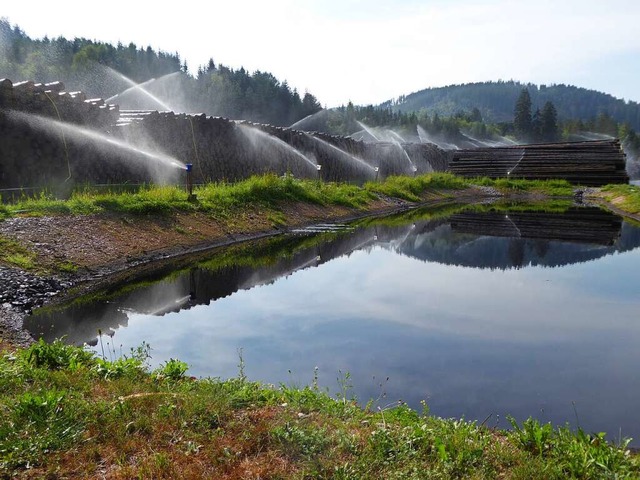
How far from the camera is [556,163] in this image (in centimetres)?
4553

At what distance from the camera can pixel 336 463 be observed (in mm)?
4023

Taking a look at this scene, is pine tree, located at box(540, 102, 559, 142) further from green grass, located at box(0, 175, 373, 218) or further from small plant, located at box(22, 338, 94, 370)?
small plant, located at box(22, 338, 94, 370)

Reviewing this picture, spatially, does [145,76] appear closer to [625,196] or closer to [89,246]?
[625,196]

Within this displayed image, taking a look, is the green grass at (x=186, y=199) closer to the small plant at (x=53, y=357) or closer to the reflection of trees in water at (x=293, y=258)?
the reflection of trees in water at (x=293, y=258)

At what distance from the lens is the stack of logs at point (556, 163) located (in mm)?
43438

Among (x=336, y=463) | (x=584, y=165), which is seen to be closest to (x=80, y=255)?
(x=336, y=463)

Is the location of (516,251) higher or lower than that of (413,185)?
lower

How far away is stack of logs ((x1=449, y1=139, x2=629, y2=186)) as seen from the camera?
4344cm

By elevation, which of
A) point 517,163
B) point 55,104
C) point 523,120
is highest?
point 523,120

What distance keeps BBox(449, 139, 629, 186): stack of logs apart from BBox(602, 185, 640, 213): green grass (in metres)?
4.34

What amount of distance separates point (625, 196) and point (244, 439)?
3410 centimetres

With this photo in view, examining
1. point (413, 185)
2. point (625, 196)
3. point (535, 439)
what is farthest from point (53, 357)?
point (625, 196)

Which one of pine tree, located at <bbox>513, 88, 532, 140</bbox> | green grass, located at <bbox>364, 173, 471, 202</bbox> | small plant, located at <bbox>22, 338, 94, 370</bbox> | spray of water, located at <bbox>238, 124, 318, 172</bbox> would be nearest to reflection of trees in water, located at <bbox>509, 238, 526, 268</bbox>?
small plant, located at <bbox>22, 338, 94, 370</bbox>

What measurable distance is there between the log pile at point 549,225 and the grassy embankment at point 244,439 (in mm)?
16246
